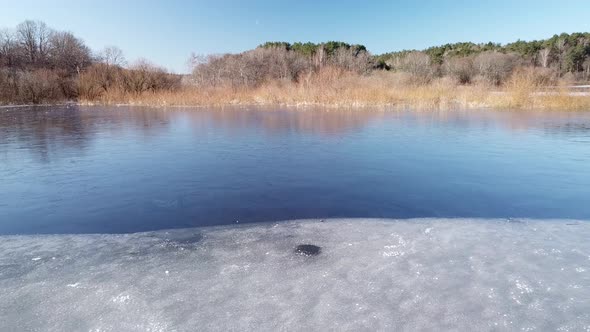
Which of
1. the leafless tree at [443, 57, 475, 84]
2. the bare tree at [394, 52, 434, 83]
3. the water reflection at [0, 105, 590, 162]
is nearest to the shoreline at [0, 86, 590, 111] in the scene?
the water reflection at [0, 105, 590, 162]

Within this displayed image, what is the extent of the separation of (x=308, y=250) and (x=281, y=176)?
2.32 m

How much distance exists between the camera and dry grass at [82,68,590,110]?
15.0 metres

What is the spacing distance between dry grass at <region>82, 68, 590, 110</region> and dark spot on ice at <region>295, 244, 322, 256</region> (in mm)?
13822

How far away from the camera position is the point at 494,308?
6.82 ft

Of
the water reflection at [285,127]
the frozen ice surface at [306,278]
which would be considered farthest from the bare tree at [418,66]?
the frozen ice surface at [306,278]

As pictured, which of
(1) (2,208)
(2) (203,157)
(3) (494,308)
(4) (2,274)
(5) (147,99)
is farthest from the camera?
(5) (147,99)

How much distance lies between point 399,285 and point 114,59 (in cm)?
4944

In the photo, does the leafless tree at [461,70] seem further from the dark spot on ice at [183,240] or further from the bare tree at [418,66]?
the dark spot on ice at [183,240]

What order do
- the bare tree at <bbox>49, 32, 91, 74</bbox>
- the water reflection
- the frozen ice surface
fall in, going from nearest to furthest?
the frozen ice surface, the water reflection, the bare tree at <bbox>49, 32, 91, 74</bbox>

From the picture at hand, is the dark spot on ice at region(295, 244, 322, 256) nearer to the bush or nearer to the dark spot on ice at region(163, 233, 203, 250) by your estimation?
the dark spot on ice at region(163, 233, 203, 250)

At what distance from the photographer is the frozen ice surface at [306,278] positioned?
199cm

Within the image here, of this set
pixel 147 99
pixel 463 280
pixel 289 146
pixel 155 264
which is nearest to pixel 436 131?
pixel 289 146

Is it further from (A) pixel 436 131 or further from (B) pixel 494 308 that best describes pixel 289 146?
(B) pixel 494 308

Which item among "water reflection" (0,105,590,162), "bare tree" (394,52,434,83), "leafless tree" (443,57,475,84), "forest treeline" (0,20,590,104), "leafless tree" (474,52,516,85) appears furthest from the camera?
"leafless tree" (443,57,475,84)
